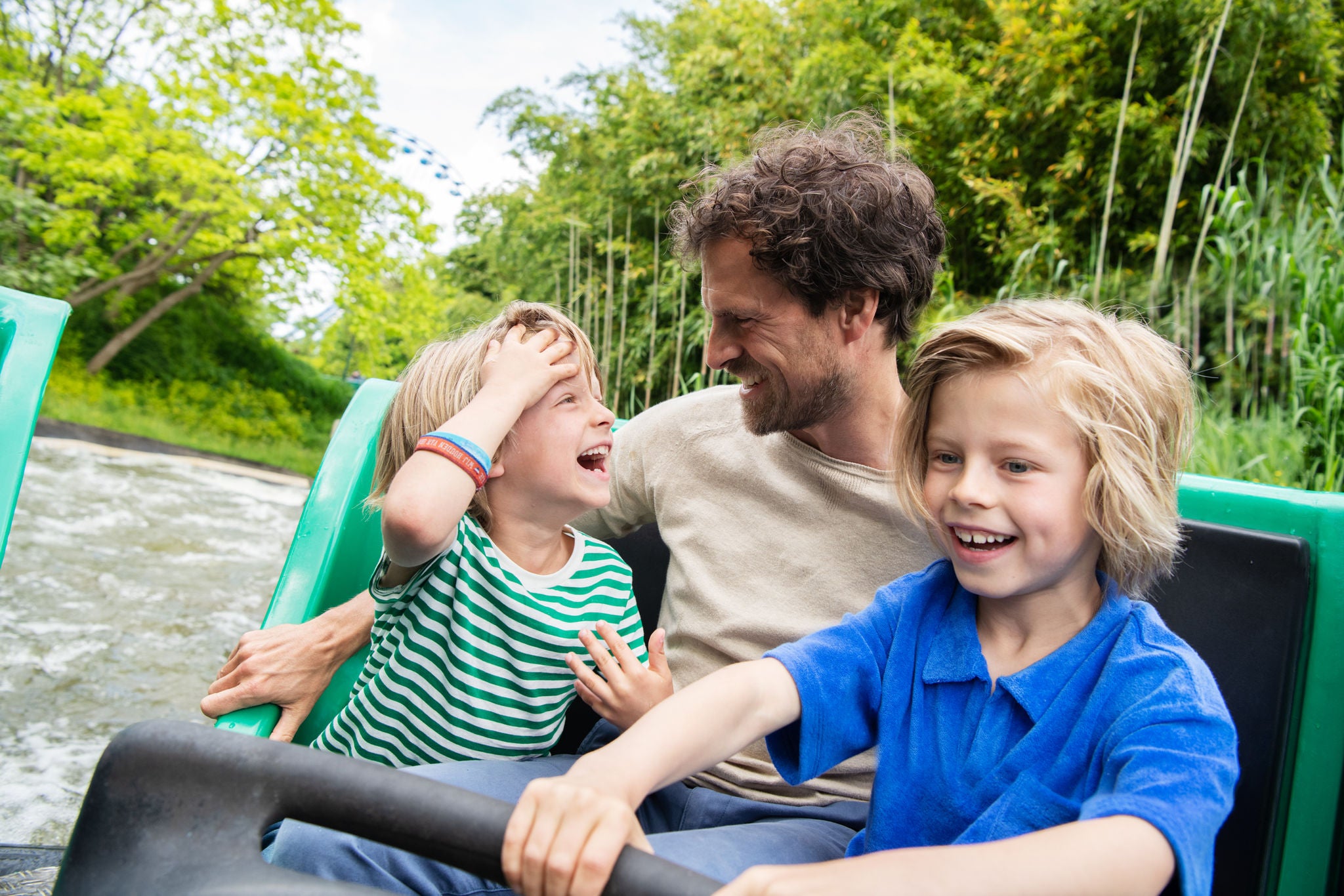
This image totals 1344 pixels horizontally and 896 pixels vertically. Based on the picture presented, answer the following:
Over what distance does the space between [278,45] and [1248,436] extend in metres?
9.57

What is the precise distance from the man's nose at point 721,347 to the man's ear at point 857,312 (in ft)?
0.54

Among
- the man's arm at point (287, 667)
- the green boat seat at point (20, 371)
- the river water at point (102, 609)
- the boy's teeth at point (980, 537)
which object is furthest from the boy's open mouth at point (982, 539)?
the river water at point (102, 609)

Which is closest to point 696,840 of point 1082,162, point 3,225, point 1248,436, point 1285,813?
point 1285,813

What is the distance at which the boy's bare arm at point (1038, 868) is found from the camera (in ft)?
2.08

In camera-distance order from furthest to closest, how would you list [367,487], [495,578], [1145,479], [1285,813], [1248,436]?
[1248,436] < [367,487] < [495,578] < [1285,813] < [1145,479]

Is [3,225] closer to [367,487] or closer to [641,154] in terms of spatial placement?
[641,154]

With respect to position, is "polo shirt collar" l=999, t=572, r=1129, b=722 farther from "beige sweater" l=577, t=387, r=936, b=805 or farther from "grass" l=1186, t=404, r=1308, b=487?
"grass" l=1186, t=404, r=1308, b=487

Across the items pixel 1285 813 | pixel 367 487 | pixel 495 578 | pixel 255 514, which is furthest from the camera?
pixel 255 514

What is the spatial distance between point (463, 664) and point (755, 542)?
1.43ft

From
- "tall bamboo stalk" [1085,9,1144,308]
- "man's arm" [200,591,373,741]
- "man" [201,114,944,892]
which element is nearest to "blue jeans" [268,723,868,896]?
"man" [201,114,944,892]

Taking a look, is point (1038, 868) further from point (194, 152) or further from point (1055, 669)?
point (194, 152)

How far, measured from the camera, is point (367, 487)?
4.69 ft

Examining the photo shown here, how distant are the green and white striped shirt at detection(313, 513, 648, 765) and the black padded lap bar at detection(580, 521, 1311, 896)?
736 millimetres

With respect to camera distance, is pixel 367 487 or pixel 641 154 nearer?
pixel 367 487
